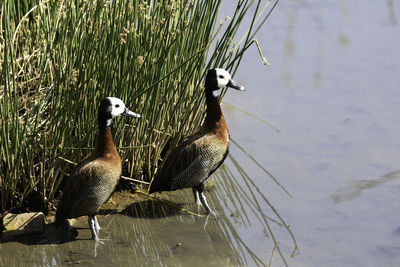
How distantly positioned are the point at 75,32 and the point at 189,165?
44.3 inches

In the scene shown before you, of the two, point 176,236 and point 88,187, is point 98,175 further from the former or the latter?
point 176,236

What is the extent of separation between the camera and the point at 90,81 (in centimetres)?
488

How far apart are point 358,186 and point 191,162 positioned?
1292mm

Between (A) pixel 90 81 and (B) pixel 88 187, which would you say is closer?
(B) pixel 88 187

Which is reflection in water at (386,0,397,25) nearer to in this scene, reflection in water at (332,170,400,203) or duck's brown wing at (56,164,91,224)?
reflection in water at (332,170,400,203)

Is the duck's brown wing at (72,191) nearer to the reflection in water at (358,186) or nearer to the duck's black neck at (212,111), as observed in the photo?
the duck's black neck at (212,111)

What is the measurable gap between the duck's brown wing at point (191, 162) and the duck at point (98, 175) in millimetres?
510

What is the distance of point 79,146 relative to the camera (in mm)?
4930

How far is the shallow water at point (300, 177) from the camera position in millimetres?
4832

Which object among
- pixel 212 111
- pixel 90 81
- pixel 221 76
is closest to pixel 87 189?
pixel 90 81

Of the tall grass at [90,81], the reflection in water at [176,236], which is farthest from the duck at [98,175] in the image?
the reflection in water at [176,236]

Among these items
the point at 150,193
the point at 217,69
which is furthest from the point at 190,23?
the point at 150,193

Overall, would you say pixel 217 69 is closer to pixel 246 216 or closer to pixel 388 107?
pixel 246 216

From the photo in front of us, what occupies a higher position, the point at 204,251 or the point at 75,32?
the point at 75,32
